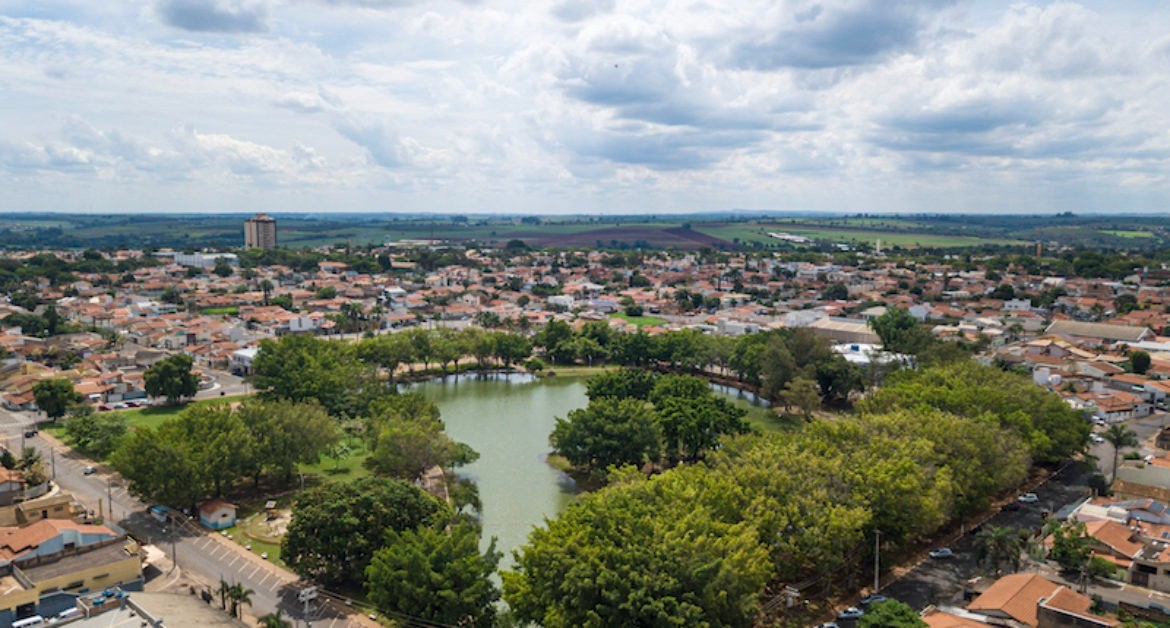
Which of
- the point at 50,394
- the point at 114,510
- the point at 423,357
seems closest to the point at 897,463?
the point at 114,510

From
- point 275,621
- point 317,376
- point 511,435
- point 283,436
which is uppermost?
point 317,376

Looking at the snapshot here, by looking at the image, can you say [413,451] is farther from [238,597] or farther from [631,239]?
[631,239]

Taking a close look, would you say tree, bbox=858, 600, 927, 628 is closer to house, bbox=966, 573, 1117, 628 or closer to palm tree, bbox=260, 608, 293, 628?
house, bbox=966, 573, 1117, 628

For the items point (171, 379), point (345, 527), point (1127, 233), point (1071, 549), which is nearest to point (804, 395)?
point (1071, 549)

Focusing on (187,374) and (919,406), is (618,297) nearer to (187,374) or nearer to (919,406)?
(187,374)

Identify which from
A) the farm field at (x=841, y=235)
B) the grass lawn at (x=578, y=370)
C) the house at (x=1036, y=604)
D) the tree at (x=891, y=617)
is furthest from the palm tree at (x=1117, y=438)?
the farm field at (x=841, y=235)

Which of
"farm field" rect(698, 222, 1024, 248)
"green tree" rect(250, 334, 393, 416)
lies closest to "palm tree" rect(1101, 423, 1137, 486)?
"green tree" rect(250, 334, 393, 416)

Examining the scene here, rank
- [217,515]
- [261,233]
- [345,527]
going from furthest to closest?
[261,233], [217,515], [345,527]
